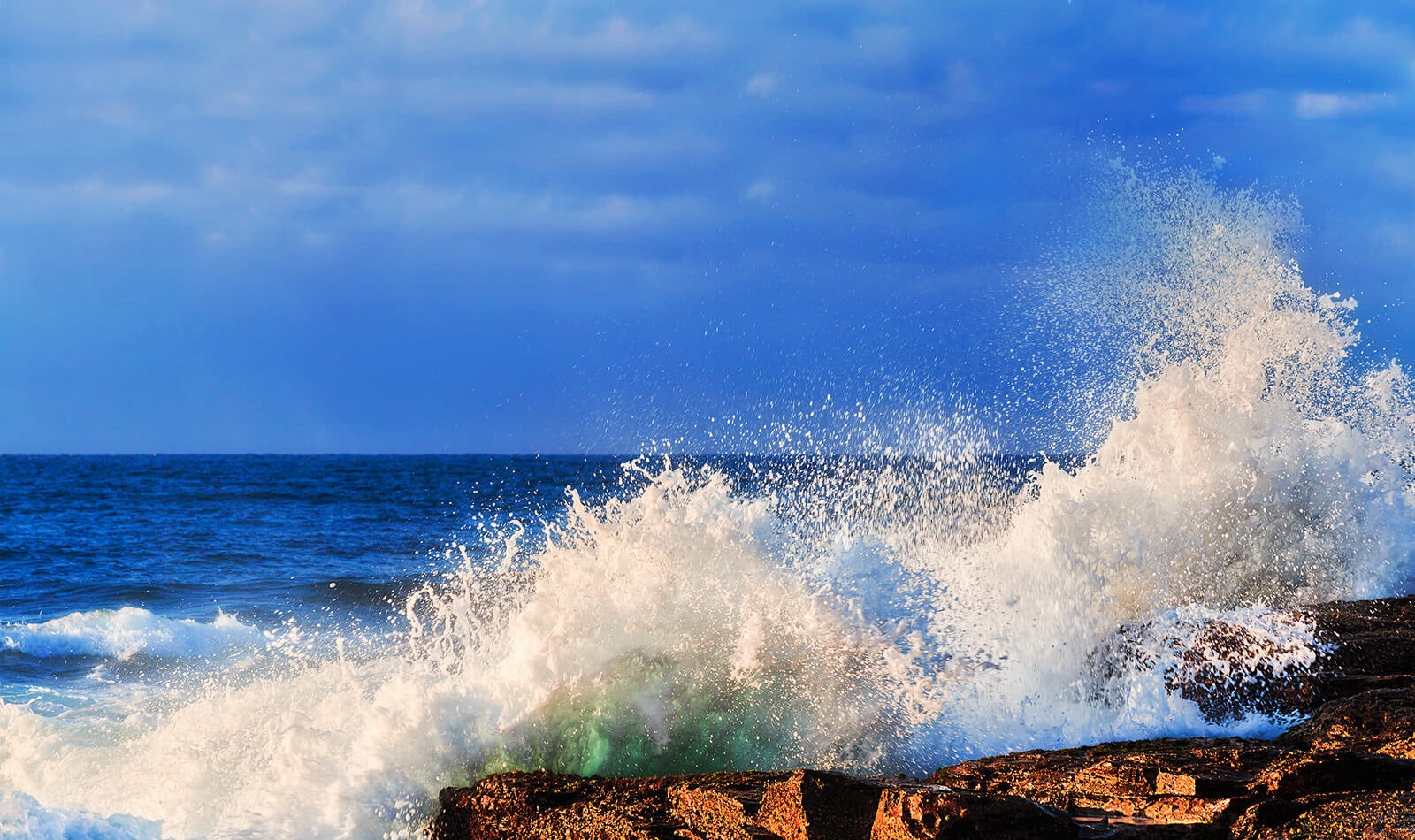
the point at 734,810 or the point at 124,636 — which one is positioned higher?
the point at 734,810

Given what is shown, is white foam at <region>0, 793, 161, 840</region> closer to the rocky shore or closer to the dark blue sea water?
the rocky shore

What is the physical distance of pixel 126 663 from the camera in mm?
10188

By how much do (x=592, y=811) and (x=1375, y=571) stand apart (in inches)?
325

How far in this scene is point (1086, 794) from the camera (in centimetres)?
397

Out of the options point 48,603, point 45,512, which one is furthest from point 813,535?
point 45,512

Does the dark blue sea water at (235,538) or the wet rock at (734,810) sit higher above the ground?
the wet rock at (734,810)

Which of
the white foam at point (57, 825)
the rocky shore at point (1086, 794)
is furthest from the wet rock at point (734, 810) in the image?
the white foam at point (57, 825)

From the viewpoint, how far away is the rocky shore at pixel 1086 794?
3.38 m

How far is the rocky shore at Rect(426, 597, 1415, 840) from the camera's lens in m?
3.38

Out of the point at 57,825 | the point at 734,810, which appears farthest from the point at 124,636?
the point at 734,810

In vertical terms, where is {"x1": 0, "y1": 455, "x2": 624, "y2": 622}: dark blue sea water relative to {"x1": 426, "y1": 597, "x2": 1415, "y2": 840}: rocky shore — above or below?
below

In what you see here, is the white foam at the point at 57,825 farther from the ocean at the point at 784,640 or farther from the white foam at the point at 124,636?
the white foam at the point at 124,636

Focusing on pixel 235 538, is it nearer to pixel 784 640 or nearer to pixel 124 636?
pixel 124 636

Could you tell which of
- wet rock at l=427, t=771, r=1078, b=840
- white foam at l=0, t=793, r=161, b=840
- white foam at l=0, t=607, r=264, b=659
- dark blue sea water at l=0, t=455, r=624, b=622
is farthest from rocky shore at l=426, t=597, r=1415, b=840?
dark blue sea water at l=0, t=455, r=624, b=622
